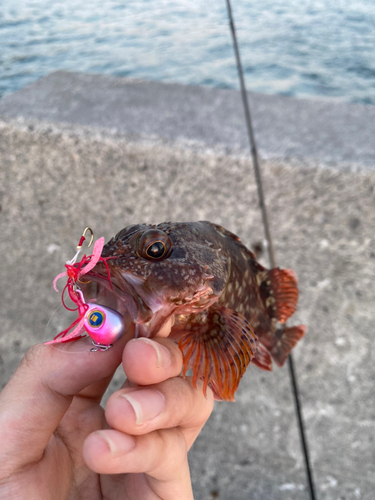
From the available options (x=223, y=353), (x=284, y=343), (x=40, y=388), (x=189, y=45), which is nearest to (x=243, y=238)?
(x=284, y=343)

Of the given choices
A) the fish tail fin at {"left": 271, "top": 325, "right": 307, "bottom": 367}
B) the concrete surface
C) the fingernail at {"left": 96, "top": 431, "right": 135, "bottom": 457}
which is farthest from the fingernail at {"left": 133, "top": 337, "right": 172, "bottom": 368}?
the concrete surface

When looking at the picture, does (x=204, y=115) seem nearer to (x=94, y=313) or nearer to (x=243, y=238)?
(x=243, y=238)

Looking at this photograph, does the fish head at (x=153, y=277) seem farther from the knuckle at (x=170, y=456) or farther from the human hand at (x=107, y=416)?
the knuckle at (x=170, y=456)

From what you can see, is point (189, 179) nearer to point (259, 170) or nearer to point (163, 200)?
point (163, 200)

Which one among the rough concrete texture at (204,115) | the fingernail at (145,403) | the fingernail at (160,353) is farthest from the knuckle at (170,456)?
the rough concrete texture at (204,115)

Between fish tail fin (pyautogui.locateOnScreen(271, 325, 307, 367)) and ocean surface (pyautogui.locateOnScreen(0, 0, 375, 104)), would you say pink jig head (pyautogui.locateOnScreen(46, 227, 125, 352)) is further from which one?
ocean surface (pyautogui.locateOnScreen(0, 0, 375, 104))

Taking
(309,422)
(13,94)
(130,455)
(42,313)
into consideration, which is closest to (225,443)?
(309,422)
